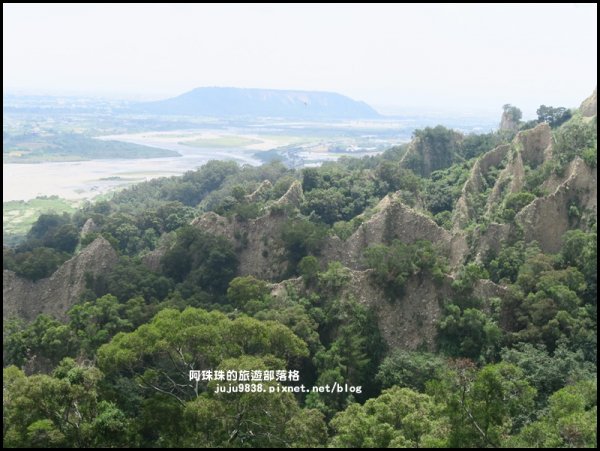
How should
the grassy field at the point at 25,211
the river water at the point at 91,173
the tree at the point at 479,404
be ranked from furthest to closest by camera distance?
the river water at the point at 91,173 → the grassy field at the point at 25,211 → the tree at the point at 479,404

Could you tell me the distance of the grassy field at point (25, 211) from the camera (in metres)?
44.0

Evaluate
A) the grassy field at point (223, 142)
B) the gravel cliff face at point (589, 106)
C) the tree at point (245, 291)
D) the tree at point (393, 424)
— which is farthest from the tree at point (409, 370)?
the grassy field at point (223, 142)

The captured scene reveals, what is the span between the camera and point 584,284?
695 inches

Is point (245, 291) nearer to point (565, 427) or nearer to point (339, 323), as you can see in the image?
point (339, 323)

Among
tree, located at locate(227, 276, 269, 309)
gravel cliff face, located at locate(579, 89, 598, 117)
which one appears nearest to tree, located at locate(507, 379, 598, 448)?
tree, located at locate(227, 276, 269, 309)

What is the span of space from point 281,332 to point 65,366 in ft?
17.2

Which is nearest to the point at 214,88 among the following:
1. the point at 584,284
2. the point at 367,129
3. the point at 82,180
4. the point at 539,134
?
the point at 367,129

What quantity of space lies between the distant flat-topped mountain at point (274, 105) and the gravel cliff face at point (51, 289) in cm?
9722

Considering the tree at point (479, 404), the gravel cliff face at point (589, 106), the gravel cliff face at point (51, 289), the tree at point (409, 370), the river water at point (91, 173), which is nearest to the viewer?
the tree at point (479, 404)

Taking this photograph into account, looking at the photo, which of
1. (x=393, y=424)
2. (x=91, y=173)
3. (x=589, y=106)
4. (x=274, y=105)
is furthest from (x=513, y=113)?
(x=274, y=105)

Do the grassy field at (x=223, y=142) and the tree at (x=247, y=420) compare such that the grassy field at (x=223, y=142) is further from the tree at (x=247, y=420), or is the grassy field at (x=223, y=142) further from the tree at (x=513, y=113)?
the tree at (x=247, y=420)

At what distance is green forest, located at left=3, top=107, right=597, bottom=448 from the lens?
1198cm

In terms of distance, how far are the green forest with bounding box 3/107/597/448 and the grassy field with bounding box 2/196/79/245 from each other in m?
13.8

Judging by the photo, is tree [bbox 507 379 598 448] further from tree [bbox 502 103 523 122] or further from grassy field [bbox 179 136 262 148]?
grassy field [bbox 179 136 262 148]
